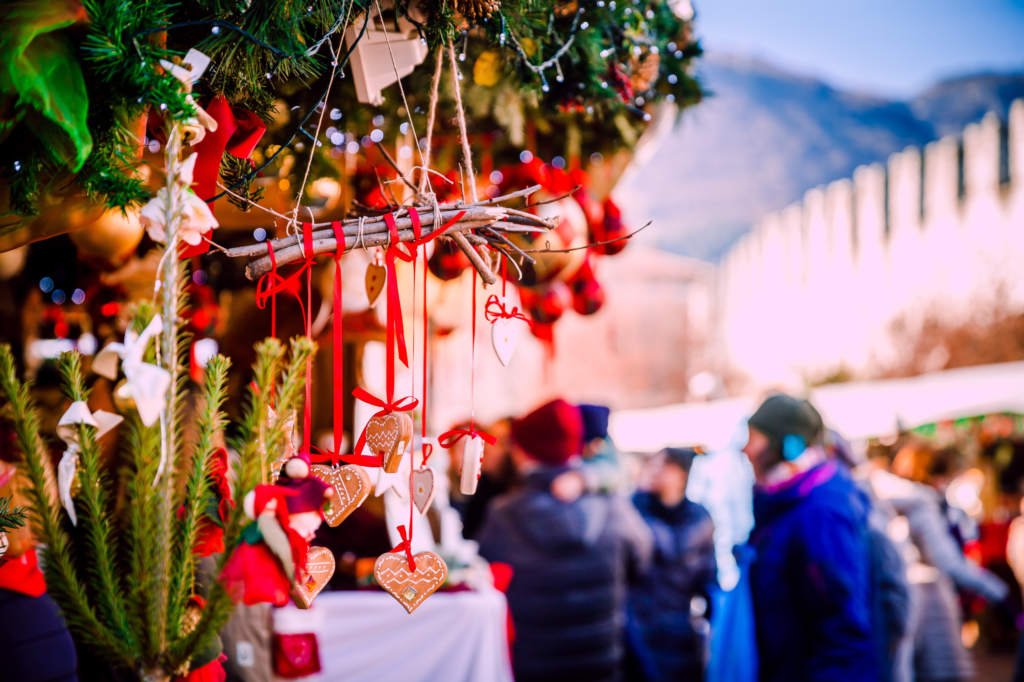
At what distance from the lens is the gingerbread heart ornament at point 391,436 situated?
1.16 meters

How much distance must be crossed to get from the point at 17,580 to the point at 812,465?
2.19 metres

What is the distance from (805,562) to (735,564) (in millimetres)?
1358

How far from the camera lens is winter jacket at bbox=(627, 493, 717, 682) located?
11.9 feet

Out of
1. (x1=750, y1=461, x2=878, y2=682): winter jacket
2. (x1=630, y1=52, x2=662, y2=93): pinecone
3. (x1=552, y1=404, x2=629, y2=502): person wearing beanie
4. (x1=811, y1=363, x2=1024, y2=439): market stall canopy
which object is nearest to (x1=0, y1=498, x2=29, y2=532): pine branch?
(x1=630, y1=52, x2=662, y2=93): pinecone

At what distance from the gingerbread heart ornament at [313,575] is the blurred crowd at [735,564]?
1082 mm

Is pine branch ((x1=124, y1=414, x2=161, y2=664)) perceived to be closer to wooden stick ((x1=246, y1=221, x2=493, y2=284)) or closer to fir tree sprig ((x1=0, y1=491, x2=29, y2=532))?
fir tree sprig ((x1=0, y1=491, x2=29, y2=532))

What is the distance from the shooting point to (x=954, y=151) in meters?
21.6

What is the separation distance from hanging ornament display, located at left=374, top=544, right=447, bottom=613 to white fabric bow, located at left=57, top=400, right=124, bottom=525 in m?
0.44

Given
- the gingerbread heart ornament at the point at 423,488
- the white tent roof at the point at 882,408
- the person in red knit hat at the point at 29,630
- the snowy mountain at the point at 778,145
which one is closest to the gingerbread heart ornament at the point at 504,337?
the gingerbread heart ornament at the point at 423,488

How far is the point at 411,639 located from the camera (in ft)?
8.49

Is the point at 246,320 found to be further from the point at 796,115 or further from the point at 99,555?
the point at 796,115

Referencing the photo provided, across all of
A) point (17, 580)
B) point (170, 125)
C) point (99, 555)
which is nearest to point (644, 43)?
point (170, 125)

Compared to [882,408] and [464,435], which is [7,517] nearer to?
[464,435]

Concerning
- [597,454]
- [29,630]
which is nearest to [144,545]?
[29,630]
